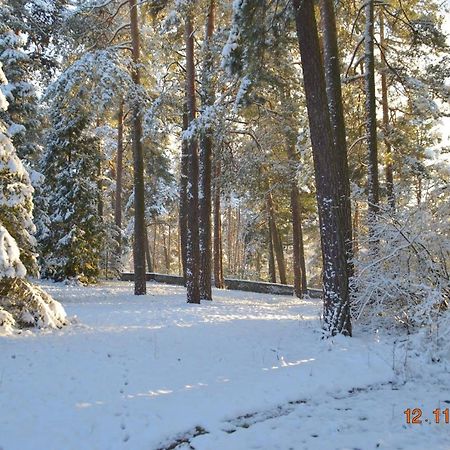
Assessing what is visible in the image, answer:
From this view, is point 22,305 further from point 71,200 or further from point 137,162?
point 71,200

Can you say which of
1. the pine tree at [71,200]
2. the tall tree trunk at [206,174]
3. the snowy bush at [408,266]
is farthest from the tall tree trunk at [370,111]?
the pine tree at [71,200]

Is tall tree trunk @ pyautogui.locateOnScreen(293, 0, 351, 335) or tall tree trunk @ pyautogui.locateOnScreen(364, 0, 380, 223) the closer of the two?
tall tree trunk @ pyautogui.locateOnScreen(293, 0, 351, 335)

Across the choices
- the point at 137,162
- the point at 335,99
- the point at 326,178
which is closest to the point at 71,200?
the point at 137,162

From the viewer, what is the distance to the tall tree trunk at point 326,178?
830 cm

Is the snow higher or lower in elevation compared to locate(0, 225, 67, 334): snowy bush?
higher

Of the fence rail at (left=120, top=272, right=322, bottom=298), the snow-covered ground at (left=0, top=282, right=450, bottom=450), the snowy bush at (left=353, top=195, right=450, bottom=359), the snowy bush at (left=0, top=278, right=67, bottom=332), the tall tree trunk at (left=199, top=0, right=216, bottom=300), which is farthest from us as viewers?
the fence rail at (left=120, top=272, right=322, bottom=298)

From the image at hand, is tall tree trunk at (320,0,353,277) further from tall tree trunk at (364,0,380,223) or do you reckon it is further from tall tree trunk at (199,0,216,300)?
tall tree trunk at (199,0,216,300)

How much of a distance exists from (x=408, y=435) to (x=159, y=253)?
50465mm
